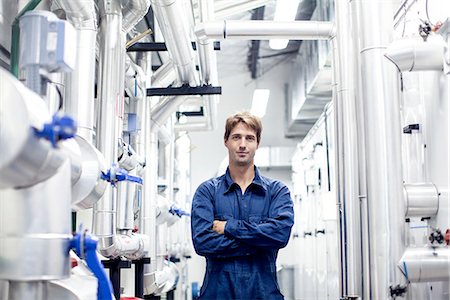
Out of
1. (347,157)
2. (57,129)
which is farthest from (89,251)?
(347,157)

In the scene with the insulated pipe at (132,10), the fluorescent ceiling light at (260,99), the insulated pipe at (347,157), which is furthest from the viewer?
the fluorescent ceiling light at (260,99)

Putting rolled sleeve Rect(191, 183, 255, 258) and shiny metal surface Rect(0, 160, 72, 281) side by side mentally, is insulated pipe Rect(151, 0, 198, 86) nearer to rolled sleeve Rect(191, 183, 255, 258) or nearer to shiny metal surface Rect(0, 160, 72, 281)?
rolled sleeve Rect(191, 183, 255, 258)

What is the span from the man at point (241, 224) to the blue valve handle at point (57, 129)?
90 cm

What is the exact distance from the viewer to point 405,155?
2.23 m

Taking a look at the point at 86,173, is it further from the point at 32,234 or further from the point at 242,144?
the point at 242,144

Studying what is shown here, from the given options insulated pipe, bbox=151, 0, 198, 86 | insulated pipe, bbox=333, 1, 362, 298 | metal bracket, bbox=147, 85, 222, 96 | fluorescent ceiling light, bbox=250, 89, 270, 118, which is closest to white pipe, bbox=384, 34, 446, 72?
insulated pipe, bbox=333, 1, 362, 298

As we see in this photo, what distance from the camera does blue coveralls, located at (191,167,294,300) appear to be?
5.40 feet

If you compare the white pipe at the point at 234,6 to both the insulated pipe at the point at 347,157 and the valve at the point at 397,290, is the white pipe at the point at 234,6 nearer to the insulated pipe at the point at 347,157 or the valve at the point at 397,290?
the insulated pipe at the point at 347,157

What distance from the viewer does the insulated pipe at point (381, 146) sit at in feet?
5.63

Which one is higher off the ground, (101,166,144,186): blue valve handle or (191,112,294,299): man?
(101,166,144,186): blue valve handle

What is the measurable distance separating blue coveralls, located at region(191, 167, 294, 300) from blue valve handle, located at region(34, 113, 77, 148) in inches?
35.5

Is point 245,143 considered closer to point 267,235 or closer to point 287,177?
point 267,235

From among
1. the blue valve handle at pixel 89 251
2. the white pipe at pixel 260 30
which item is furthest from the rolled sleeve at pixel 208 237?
the white pipe at pixel 260 30

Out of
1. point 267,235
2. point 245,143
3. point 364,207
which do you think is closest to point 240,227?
point 267,235
